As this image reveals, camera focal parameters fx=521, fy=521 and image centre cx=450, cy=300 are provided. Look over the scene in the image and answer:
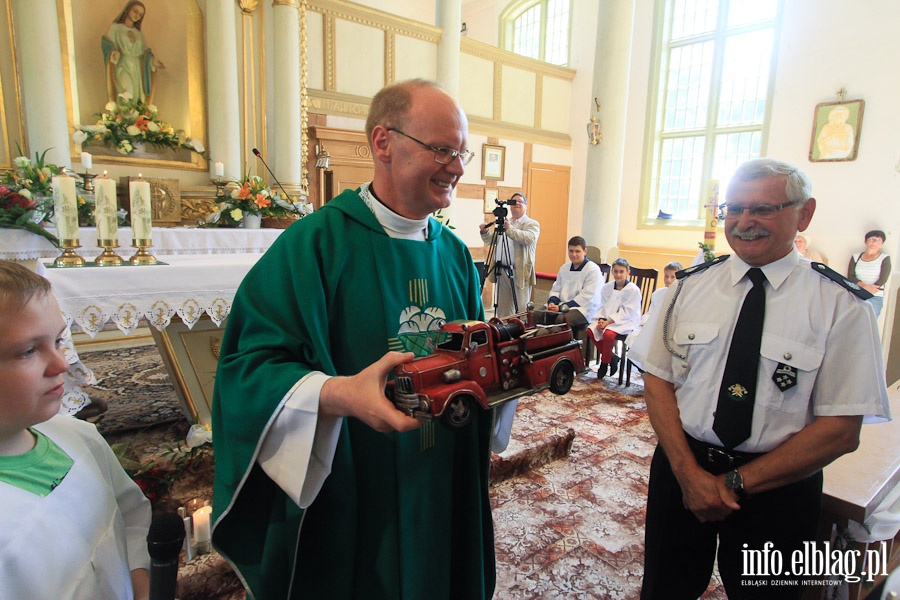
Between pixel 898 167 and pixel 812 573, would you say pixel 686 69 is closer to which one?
pixel 898 167

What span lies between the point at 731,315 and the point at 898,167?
354 inches

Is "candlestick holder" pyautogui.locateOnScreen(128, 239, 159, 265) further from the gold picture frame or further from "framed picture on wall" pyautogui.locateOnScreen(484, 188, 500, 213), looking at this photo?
"framed picture on wall" pyautogui.locateOnScreen(484, 188, 500, 213)

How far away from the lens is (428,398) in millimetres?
908

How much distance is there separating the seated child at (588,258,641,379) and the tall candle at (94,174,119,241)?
4392 mm

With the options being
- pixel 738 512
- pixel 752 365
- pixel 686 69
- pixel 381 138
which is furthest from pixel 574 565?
pixel 686 69

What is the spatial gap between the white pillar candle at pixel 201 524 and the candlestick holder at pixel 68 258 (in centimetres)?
142

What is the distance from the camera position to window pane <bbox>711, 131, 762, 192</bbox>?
9828 mm

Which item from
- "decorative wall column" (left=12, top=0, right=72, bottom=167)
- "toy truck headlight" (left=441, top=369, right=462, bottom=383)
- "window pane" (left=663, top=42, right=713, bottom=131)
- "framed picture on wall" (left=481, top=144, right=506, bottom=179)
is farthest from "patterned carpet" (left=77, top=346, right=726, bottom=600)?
"window pane" (left=663, top=42, right=713, bottom=131)

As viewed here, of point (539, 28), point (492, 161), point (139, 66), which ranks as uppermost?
point (539, 28)

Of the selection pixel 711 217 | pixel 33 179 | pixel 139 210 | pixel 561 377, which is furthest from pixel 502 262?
pixel 561 377

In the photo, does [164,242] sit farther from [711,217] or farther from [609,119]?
[609,119]

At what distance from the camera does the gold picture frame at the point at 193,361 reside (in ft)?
9.92

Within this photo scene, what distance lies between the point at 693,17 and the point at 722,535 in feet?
37.6

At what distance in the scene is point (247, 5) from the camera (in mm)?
6418
